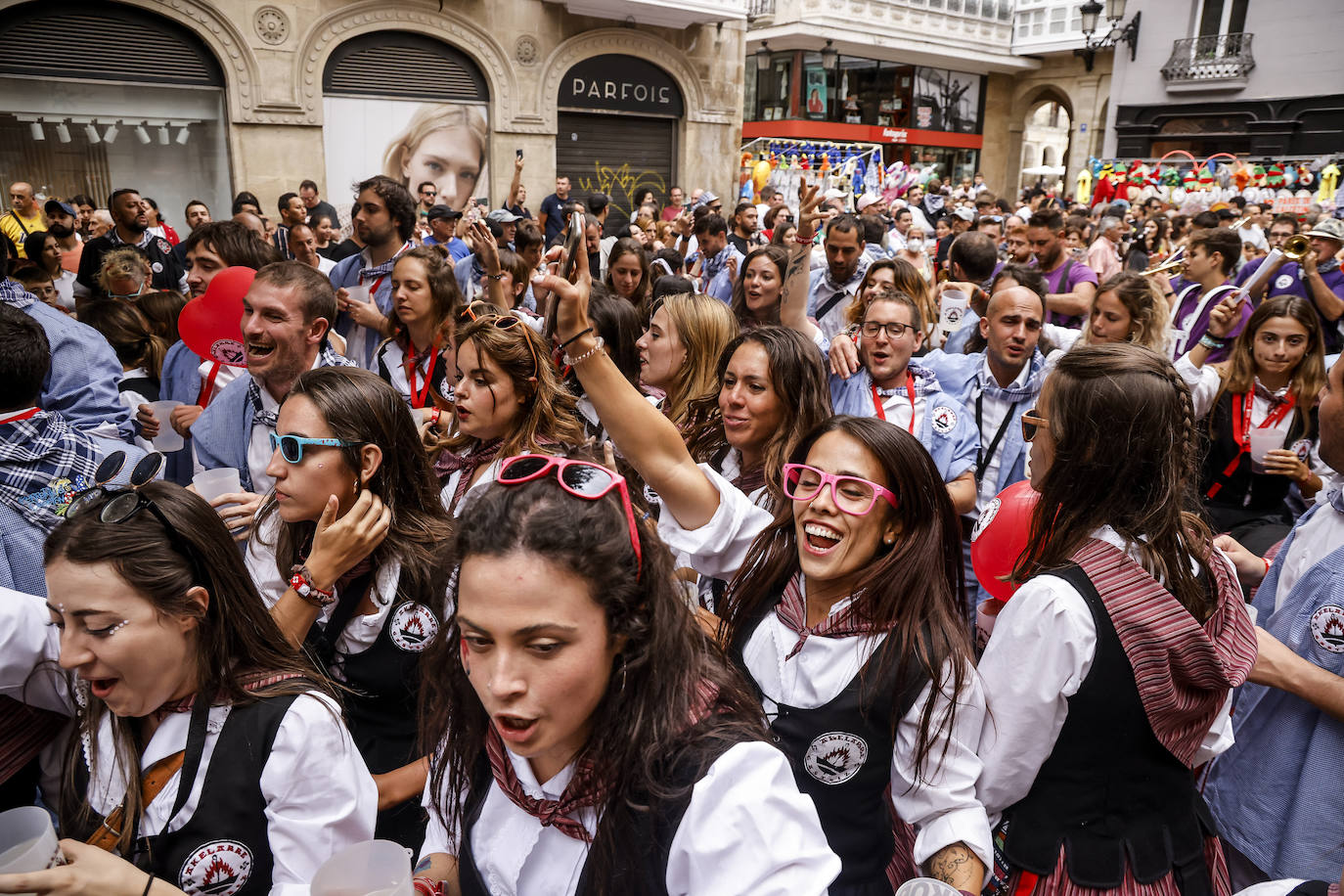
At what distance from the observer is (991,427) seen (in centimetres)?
399

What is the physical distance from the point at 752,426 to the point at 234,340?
2.26m

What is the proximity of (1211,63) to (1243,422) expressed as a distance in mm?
27798

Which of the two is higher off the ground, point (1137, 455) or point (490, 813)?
point (1137, 455)

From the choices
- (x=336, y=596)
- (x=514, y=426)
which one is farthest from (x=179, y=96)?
(x=336, y=596)

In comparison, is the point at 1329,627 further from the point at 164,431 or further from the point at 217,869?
the point at 164,431

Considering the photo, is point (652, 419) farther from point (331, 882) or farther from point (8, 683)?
point (8, 683)

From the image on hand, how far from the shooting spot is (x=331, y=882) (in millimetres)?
1314

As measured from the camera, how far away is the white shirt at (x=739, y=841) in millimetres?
1183

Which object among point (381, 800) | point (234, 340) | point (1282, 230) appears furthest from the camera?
point (1282, 230)

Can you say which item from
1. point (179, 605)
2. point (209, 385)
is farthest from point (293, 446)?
point (209, 385)

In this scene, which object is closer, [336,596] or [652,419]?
[652,419]

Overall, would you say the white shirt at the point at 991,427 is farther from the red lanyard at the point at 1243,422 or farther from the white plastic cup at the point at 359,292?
the white plastic cup at the point at 359,292

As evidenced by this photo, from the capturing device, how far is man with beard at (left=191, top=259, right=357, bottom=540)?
323 centimetres

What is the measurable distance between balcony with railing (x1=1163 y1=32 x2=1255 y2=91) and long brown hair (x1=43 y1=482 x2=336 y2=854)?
3096 cm
